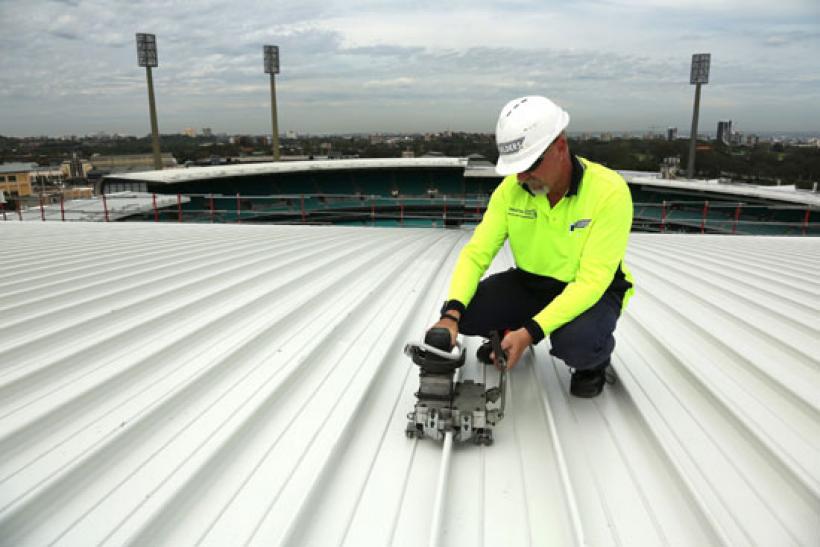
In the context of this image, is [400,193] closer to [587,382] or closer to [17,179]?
[587,382]

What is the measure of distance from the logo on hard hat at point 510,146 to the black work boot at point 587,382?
0.84 meters

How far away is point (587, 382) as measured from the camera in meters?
1.91

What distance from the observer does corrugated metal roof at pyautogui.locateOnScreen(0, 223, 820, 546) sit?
4.16ft

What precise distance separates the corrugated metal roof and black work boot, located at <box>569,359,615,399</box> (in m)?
0.04

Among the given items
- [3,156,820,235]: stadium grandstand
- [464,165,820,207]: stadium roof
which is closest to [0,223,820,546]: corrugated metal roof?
[3,156,820,235]: stadium grandstand

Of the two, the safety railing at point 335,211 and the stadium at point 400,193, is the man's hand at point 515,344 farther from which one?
the stadium at point 400,193

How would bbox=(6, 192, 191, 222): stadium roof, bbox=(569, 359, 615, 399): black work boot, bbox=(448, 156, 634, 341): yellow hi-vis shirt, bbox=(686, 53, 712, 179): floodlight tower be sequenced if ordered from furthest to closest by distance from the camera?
1. bbox=(686, 53, 712, 179): floodlight tower
2. bbox=(6, 192, 191, 222): stadium roof
3. bbox=(569, 359, 615, 399): black work boot
4. bbox=(448, 156, 634, 341): yellow hi-vis shirt

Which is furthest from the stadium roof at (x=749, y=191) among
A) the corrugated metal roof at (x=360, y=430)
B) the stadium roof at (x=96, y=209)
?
the stadium roof at (x=96, y=209)

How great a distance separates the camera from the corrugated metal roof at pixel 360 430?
4.16ft

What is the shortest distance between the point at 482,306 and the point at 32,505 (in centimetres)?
153

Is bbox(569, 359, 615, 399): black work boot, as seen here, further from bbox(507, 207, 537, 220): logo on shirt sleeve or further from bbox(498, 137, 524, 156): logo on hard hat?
bbox(498, 137, 524, 156): logo on hard hat

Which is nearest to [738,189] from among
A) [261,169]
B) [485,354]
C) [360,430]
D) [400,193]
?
[400,193]

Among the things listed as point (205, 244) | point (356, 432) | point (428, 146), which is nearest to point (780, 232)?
point (205, 244)

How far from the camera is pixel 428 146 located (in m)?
A: 48.5
